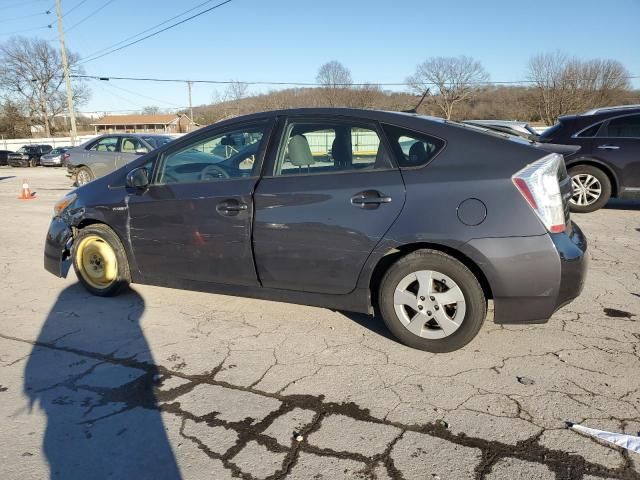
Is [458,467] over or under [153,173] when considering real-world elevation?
under

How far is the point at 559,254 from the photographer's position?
2877 mm

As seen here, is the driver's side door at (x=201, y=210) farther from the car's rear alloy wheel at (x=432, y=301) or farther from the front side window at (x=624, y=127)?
the front side window at (x=624, y=127)

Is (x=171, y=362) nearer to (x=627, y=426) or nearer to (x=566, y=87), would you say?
A: (x=627, y=426)

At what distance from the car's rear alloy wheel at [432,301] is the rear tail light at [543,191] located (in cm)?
57

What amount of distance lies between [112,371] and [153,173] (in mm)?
1708

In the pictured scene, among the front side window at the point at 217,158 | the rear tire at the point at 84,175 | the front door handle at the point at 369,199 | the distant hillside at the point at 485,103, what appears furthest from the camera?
the distant hillside at the point at 485,103

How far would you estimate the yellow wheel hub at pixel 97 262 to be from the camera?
432 cm

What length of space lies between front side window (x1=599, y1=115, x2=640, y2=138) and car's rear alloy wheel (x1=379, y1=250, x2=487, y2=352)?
6228mm

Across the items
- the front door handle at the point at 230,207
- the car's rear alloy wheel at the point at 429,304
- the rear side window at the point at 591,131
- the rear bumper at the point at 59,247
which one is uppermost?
the rear side window at the point at 591,131

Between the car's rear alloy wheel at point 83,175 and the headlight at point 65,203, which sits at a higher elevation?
the car's rear alloy wheel at point 83,175

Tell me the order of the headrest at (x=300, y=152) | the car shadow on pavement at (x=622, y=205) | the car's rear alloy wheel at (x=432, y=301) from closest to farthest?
the car's rear alloy wheel at (x=432, y=301), the headrest at (x=300, y=152), the car shadow on pavement at (x=622, y=205)

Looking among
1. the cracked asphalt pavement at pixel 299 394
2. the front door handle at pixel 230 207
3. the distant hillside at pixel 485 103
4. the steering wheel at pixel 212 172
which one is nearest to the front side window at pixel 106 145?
the cracked asphalt pavement at pixel 299 394

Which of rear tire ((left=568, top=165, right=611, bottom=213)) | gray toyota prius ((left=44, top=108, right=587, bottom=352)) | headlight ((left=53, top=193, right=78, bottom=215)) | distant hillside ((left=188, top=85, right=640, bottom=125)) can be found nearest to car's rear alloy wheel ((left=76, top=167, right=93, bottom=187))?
headlight ((left=53, top=193, right=78, bottom=215))

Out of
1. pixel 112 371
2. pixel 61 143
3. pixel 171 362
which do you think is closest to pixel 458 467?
pixel 171 362
